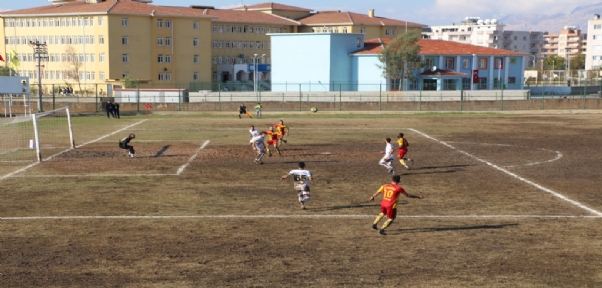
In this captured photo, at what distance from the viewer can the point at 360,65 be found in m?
99.6

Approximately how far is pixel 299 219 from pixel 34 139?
29.8 metres

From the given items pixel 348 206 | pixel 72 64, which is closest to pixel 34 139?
pixel 348 206

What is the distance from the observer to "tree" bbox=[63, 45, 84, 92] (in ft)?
359

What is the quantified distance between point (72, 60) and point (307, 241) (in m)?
99.5

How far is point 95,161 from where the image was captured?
34625 mm

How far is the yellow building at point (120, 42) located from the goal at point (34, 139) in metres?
46.7

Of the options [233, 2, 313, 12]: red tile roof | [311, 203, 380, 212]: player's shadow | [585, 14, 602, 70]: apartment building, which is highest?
[233, 2, 313, 12]: red tile roof

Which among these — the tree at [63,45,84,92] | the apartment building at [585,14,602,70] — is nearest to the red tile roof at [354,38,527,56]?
the tree at [63,45,84,92]

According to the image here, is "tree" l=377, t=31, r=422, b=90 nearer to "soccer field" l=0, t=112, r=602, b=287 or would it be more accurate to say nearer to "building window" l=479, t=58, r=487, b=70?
"building window" l=479, t=58, r=487, b=70

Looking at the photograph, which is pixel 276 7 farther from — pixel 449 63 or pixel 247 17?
pixel 449 63

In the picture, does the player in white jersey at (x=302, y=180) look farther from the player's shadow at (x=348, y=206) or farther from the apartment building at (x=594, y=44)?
the apartment building at (x=594, y=44)

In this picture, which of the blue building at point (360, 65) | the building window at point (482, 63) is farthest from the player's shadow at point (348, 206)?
the building window at point (482, 63)

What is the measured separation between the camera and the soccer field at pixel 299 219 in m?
16.0

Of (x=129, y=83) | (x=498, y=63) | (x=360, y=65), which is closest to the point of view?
(x=129, y=83)
